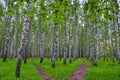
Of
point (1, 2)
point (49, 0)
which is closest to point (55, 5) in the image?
point (49, 0)

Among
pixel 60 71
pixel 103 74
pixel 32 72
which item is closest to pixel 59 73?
pixel 60 71

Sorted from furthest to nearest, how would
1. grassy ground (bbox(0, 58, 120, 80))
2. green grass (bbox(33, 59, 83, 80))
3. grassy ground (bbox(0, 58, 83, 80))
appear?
green grass (bbox(33, 59, 83, 80)), grassy ground (bbox(0, 58, 120, 80)), grassy ground (bbox(0, 58, 83, 80))

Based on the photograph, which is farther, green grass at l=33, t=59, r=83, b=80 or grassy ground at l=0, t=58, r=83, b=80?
green grass at l=33, t=59, r=83, b=80

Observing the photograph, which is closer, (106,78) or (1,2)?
(106,78)

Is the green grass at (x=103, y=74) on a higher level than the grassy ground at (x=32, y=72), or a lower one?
lower

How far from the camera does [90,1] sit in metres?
12.0

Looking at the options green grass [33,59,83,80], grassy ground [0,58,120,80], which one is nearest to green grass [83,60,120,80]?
grassy ground [0,58,120,80]

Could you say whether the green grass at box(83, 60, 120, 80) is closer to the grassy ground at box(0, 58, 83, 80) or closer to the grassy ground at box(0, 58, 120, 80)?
the grassy ground at box(0, 58, 120, 80)

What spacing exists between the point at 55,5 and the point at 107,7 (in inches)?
143

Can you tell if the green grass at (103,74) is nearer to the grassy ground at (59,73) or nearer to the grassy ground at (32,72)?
the grassy ground at (59,73)

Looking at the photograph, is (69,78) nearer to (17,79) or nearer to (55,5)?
(17,79)

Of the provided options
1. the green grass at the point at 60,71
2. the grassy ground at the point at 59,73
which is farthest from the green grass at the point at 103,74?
the green grass at the point at 60,71

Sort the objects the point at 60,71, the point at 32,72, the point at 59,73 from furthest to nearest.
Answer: the point at 60,71 < the point at 32,72 < the point at 59,73

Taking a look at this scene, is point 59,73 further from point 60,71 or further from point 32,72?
point 32,72
